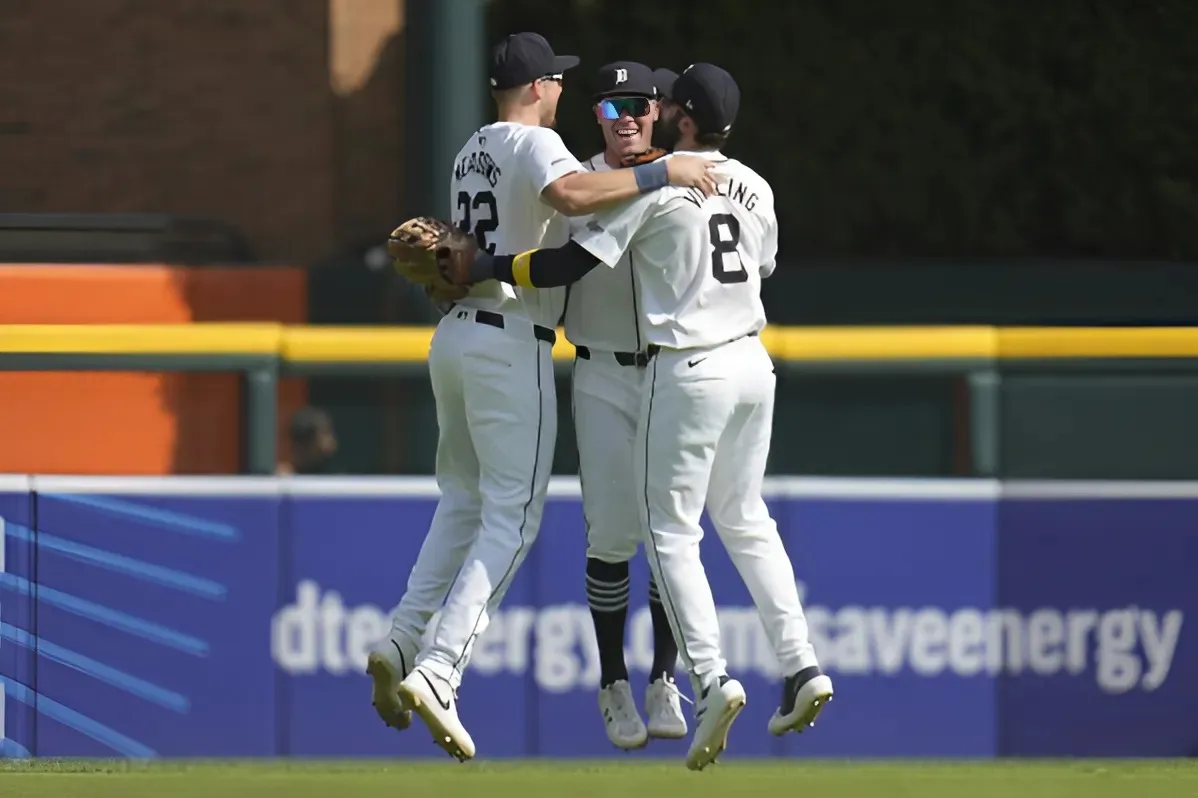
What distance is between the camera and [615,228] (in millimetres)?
5531

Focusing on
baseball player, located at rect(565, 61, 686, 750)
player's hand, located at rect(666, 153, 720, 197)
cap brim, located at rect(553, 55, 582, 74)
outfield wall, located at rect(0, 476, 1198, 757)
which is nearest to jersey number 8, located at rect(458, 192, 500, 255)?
baseball player, located at rect(565, 61, 686, 750)

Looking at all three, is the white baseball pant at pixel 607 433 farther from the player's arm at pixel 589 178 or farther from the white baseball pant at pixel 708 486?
the player's arm at pixel 589 178

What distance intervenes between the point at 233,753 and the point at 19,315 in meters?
1.64

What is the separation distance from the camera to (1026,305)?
31.3 feet

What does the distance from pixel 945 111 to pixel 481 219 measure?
191 inches

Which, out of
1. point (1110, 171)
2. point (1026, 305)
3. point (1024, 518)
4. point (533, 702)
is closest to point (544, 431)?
point (533, 702)

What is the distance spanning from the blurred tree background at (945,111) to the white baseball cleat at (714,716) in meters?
4.83

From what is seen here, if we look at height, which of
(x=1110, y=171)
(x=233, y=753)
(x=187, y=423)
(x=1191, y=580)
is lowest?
(x=233, y=753)

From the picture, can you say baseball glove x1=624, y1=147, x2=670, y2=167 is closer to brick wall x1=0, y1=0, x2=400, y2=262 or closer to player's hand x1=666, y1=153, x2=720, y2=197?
player's hand x1=666, y1=153, x2=720, y2=197

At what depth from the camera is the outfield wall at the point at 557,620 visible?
7.08 metres

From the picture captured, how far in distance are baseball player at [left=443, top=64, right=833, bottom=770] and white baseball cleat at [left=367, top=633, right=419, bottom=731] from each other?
0.73 m

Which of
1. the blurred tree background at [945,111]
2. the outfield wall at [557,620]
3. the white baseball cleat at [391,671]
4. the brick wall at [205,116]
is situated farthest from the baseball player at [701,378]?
the brick wall at [205,116]

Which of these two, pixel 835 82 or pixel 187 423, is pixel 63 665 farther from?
pixel 835 82

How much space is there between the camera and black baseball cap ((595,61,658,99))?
5715 millimetres
